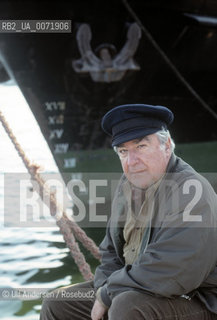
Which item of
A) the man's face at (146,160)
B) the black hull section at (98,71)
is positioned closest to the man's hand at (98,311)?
the man's face at (146,160)

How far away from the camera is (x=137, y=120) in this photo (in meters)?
2.08

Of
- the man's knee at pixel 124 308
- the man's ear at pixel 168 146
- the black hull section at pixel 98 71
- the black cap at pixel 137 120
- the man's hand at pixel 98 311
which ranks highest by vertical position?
the black cap at pixel 137 120

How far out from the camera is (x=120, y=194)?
2.28 m

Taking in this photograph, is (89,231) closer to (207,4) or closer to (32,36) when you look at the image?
(32,36)

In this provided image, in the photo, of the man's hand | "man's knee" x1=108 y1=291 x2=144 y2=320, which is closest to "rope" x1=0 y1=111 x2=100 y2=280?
the man's hand

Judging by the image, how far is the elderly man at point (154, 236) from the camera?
183cm

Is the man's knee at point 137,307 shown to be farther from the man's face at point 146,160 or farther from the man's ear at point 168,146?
the man's ear at point 168,146

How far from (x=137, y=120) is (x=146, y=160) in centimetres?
17

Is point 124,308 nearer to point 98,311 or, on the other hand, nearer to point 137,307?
point 137,307

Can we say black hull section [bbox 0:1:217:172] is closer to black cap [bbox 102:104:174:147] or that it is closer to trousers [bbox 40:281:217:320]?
black cap [bbox 102:104:174:147]

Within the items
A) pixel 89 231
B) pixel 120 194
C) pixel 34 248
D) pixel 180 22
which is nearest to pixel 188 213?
pixel 120 194

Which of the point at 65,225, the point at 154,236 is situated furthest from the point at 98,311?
the point at 65,225

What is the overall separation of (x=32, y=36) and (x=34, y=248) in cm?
217

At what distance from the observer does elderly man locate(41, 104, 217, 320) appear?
1.83m
